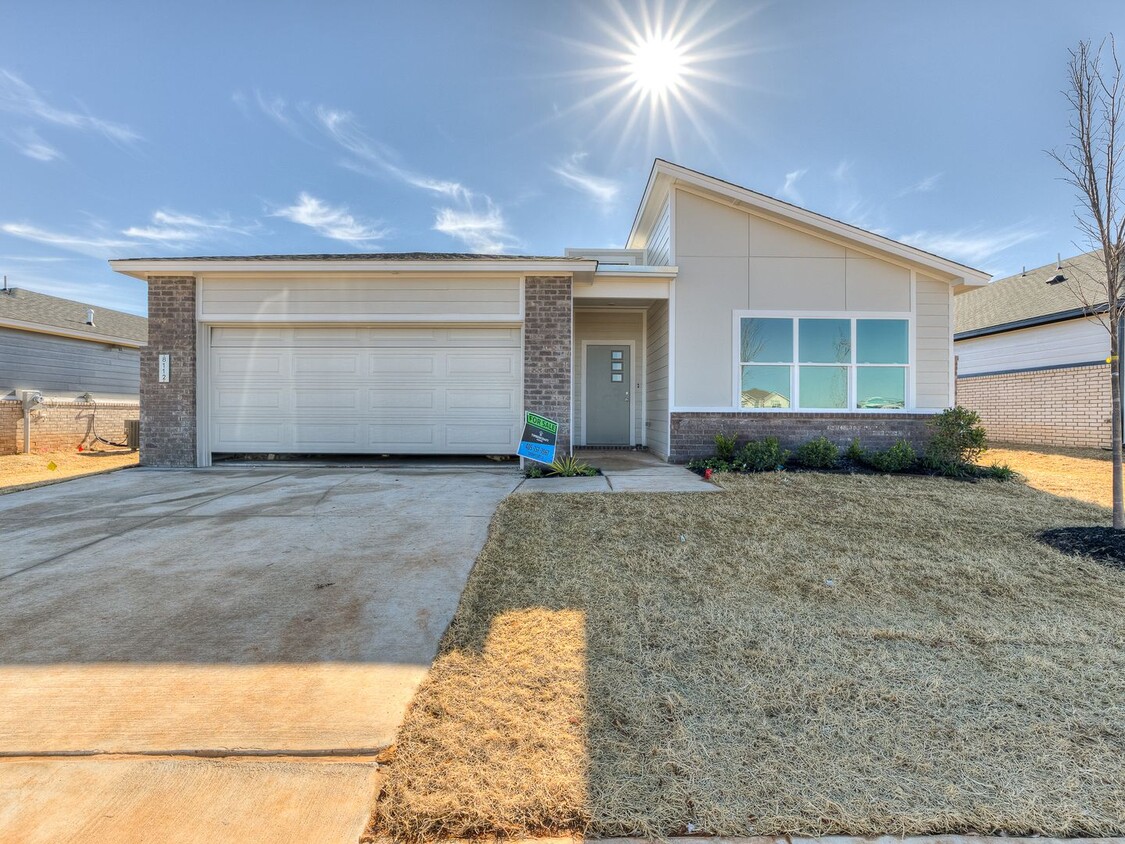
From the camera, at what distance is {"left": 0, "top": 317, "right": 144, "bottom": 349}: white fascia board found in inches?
468

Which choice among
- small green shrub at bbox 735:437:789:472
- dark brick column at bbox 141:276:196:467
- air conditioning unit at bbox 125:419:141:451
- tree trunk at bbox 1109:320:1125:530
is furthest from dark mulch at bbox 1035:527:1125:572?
air conditioning unit at bbox 125:419:141:451

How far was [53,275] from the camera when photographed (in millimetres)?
20672

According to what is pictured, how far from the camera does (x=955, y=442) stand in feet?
24.6

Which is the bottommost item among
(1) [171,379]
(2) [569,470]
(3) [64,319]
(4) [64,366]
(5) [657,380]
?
(2) [569,470]

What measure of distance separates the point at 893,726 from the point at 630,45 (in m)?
10.7

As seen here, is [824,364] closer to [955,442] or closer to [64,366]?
[955,442]

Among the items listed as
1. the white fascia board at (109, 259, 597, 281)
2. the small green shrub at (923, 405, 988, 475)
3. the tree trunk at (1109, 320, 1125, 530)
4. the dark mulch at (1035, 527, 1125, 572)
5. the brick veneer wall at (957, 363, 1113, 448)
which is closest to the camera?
the dark mulch at (1035, 527, 1125, 572)

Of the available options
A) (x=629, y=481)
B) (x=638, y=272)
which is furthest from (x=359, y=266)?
(x=629, y=481)

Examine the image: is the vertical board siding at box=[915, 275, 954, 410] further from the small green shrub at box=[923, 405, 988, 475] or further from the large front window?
the small green shrub at box=[923, 405, 988, 475]

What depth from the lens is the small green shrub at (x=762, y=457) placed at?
7.48 meters

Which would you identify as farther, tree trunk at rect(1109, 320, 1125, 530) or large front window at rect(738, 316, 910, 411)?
large front window at rect(738, 316, 910, 411)

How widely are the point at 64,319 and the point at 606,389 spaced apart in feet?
50.7

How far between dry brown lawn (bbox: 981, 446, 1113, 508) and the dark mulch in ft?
6.37

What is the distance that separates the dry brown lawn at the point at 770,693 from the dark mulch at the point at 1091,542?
7.9 inches
